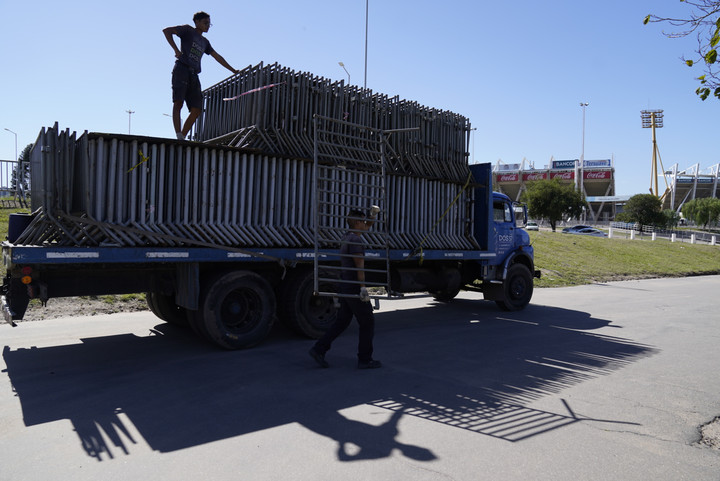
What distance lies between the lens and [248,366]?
20.9ft

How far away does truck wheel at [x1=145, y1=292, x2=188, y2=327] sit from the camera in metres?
8.33

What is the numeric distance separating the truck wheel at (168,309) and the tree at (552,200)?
148 ft

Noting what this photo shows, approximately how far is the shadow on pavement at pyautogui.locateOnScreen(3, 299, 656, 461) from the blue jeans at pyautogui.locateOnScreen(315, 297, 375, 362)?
0.83 ft

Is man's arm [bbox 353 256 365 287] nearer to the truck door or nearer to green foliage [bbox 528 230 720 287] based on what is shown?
the truck door

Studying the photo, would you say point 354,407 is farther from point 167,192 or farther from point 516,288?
point 516,288

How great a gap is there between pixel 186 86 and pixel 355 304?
14.6 feet

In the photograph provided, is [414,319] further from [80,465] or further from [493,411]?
[80,465]

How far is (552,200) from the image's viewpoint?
4928 cm

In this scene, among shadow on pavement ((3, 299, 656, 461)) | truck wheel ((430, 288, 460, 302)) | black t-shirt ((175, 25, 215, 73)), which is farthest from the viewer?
truck wheel ((430, 288, 460, 302))

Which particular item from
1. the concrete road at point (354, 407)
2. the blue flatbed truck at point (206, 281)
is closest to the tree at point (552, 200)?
the concrete road at point (354, 407)

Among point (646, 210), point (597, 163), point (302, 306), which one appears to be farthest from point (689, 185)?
point (302, 306)

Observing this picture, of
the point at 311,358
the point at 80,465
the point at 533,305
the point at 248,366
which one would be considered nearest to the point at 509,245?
the point at 533,305

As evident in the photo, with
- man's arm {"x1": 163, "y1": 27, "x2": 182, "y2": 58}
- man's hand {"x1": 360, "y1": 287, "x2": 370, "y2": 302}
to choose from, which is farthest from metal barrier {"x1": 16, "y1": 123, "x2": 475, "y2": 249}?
man's hand {"x1": 360, "y1": 287, "x2": 370, "y2": 302}

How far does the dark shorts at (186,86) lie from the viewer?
26.5 feet
